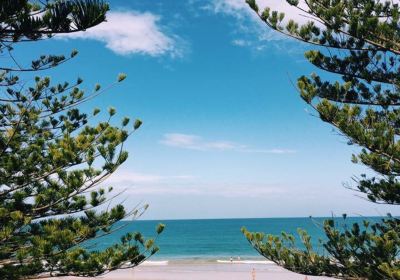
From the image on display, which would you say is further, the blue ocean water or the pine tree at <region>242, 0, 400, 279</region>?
the blue ocean water

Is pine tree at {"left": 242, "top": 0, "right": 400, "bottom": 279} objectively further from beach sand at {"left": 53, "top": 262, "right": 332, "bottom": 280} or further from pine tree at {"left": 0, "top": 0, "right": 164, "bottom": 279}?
beach sand at {"left": 53, "top": 262, "right": 332, "bottom": 280}

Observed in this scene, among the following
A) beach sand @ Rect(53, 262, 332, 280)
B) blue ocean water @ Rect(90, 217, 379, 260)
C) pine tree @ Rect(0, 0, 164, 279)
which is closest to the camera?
pine tree @ Rect(0, 0, 164, 279)

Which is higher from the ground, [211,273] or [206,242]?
[211,273]

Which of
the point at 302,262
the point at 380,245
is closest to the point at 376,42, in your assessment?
the point at 380,245

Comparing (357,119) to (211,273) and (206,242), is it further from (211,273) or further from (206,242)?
(206,242)

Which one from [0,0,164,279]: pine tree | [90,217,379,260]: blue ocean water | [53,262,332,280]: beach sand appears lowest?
[90,217,379,260]: blue ocean water

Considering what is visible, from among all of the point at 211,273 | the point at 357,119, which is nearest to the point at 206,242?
the point at 211,273

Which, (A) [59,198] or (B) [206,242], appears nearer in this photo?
(A) [59,198]

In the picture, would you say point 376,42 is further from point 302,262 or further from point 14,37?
point 14,37

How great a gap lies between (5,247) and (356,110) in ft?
18.0

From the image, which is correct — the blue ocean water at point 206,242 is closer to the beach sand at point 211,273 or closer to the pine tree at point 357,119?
the pine tree at point 357,119

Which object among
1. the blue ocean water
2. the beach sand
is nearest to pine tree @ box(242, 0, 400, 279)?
the blue ocean water

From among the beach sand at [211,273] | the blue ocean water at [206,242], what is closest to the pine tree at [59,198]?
the blue ocean water at [206,242]

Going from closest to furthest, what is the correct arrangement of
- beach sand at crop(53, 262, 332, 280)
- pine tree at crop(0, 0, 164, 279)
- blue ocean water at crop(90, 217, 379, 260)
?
pine tree at crop(0, 0, 164, 279) < beach sand at crop(53, 262, 332, 280) < blue ocean water at crop(90, 217, 379, 260)
